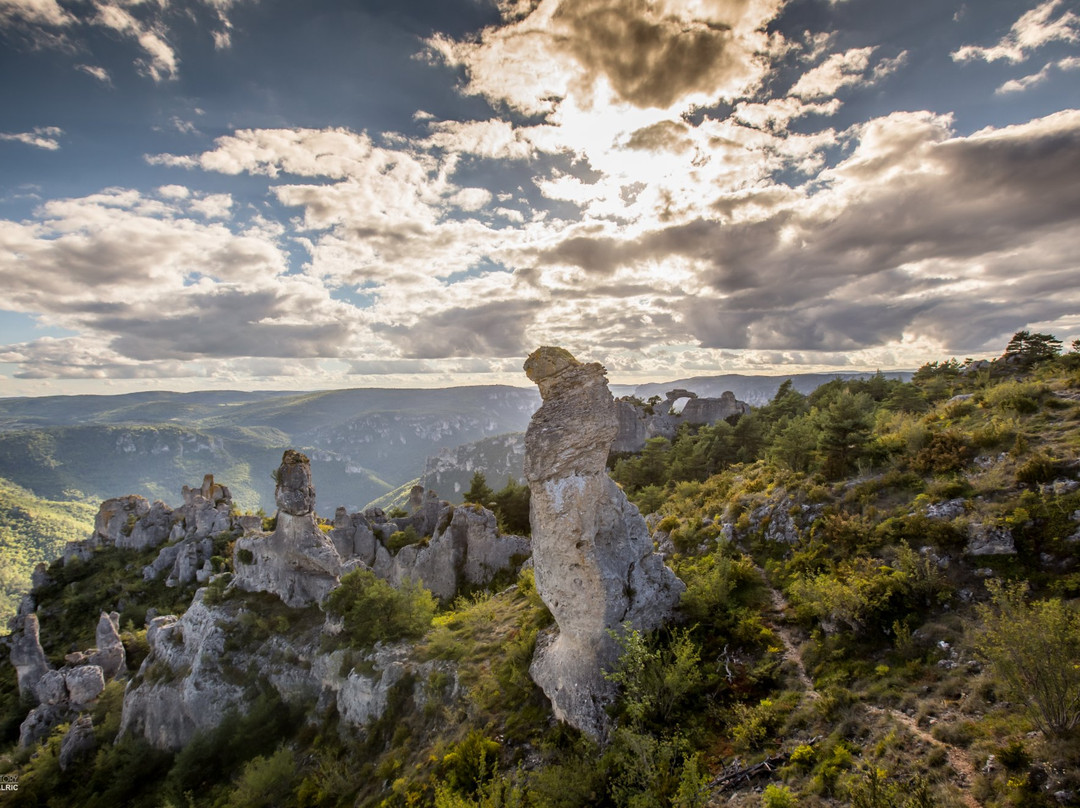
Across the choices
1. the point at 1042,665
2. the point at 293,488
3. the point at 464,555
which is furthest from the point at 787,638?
the point at 293,488

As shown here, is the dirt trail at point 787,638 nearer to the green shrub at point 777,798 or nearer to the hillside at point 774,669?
the hillside at point 774,669

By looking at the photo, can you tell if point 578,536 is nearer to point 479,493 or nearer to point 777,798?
point 777,798

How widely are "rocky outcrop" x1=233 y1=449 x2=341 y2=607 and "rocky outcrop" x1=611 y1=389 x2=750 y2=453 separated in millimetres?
49901

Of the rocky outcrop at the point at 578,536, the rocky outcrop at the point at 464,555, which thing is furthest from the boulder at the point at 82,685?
the rocky outcrop at the point at 578,536

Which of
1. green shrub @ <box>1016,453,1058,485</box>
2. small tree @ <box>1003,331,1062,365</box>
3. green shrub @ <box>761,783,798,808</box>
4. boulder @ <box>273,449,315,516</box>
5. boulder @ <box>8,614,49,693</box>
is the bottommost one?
boulder @ <box>8,614,49,693</box>

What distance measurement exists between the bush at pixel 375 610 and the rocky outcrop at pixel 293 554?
4774 mm

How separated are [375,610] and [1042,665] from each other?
2187cm

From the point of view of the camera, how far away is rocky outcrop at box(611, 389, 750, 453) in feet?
232

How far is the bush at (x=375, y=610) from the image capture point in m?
20.3

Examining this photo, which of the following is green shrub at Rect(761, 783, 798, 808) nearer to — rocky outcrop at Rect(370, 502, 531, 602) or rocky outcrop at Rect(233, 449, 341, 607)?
rocky outcrop at Rect(233, 449, 341, 607)

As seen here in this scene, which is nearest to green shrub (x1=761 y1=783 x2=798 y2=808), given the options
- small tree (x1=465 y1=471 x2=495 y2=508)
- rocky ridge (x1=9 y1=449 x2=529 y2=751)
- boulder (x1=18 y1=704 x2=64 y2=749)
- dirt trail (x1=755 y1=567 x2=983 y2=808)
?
dirt trail (x1=755 y1=567 x2=983 y2=808)

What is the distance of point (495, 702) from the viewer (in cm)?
1579

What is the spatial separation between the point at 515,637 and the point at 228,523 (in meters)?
57.7

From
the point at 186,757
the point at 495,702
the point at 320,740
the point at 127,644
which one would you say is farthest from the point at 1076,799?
the point at 127,644
